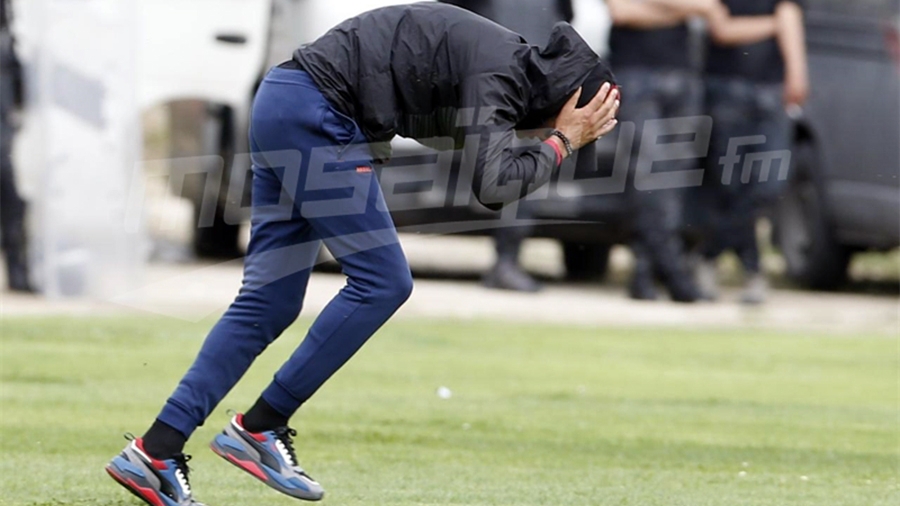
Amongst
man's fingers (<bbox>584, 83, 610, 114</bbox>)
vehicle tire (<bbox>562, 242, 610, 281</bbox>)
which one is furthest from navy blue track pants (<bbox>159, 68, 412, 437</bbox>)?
vehicle tire (<bbox>562, 242, 610, 281</bbox>)

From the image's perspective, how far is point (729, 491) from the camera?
6160 mm

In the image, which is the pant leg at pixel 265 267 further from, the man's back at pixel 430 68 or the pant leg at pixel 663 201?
the pant leg at pixel 663 201

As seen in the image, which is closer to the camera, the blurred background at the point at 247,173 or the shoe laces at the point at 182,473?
the shoe laces at the point at 182,473

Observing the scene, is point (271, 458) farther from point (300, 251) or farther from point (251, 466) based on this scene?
point (300, 251)

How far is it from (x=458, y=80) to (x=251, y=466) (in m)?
1.30

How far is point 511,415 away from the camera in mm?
7887

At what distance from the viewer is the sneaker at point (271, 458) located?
540 cm

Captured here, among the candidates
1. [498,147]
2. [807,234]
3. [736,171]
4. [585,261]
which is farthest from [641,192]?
[498,147]

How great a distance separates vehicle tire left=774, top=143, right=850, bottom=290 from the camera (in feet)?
46.2

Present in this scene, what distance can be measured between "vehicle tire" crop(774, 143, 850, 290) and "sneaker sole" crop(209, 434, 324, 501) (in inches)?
363

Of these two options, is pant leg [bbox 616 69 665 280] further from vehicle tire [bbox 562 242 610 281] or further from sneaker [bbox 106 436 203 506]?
sneaker [bbox 106 436 203 506]

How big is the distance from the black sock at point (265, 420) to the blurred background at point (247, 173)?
6054 mm

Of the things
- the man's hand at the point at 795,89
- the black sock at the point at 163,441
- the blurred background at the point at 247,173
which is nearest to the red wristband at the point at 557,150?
the black sock at the point at 163,441

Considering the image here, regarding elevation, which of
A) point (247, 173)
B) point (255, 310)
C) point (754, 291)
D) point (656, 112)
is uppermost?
point (255, 310)
